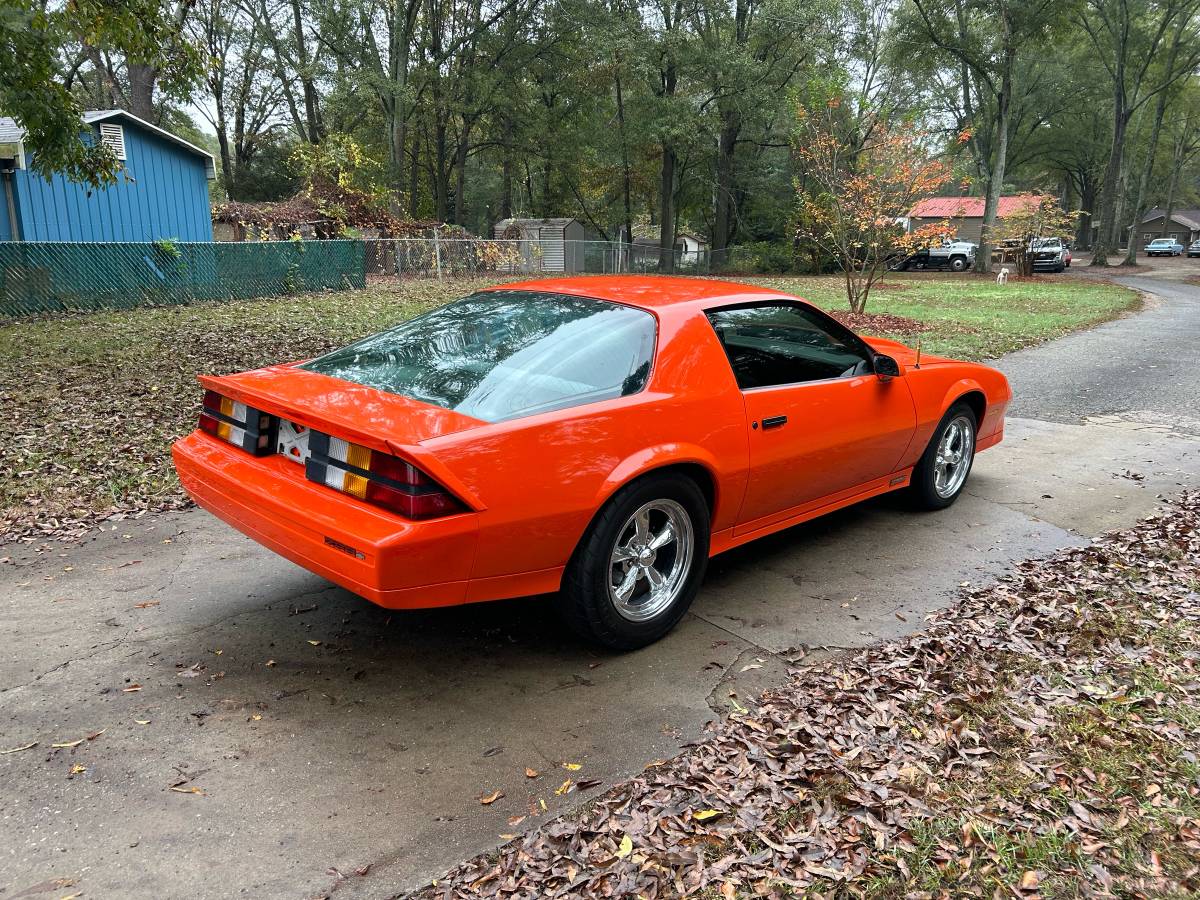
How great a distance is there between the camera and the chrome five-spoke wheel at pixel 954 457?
17.1ft

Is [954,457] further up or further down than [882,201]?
further down

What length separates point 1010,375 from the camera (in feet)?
34.4

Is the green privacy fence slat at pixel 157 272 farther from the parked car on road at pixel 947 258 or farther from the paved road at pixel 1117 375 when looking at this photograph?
the parked car on road at pixel 947 258

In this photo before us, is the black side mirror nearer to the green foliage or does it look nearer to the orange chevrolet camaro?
the orange chevrolet camaro

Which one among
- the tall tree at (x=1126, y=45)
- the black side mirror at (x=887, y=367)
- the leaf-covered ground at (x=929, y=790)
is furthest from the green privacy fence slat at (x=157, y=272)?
the tall tree at (x=1126, y=45)

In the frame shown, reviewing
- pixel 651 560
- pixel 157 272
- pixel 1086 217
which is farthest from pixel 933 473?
pixel 1086 217

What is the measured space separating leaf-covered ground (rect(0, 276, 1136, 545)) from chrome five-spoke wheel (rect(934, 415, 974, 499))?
4.85 meters

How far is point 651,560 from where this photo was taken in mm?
3434

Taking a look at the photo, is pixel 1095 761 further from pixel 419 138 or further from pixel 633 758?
pixel 419 138

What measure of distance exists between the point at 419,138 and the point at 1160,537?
43001mm

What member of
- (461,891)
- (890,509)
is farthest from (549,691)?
(890,509)

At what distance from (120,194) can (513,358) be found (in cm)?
1791

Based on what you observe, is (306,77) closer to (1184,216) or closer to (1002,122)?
(1002,122)

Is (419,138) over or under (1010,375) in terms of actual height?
over
